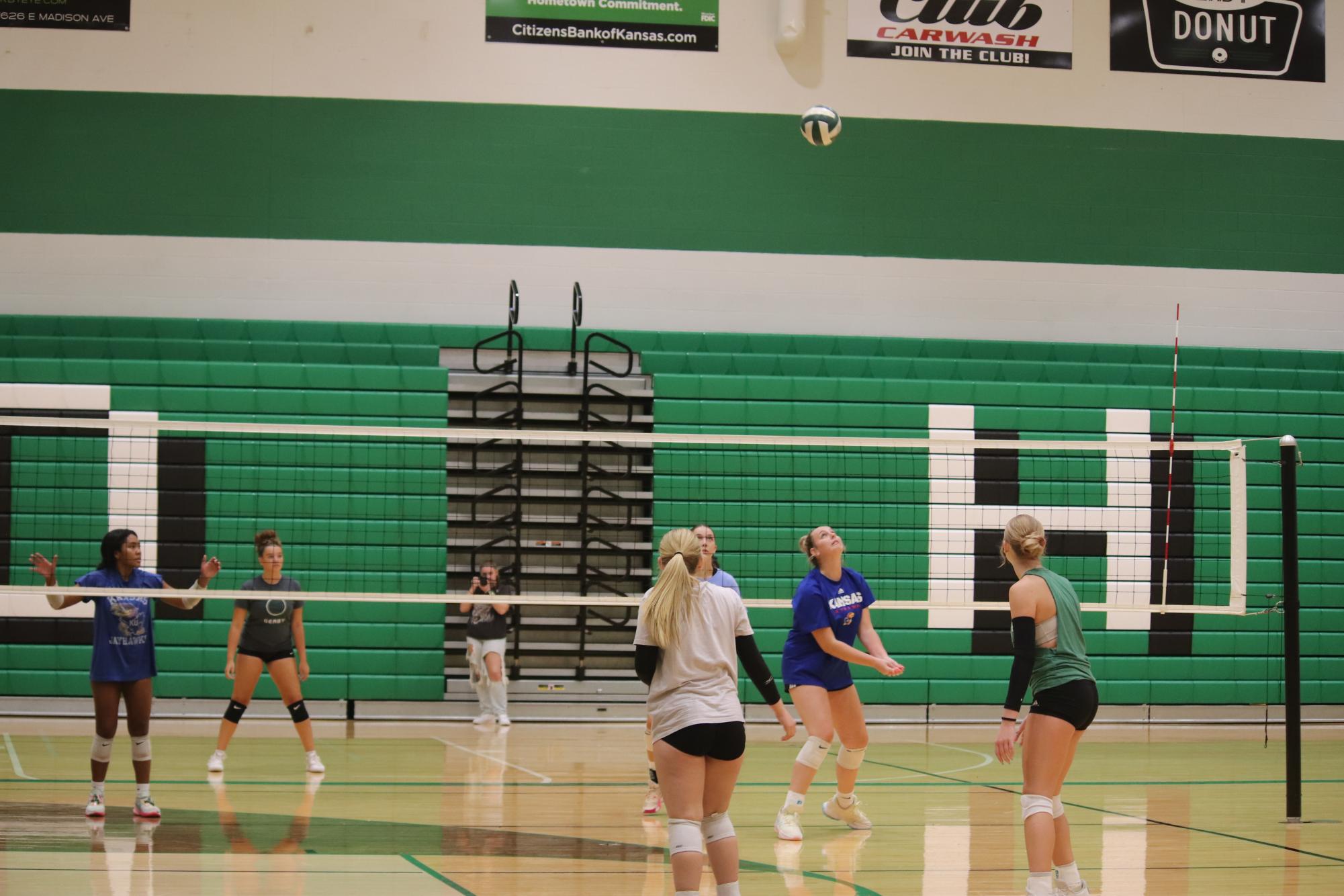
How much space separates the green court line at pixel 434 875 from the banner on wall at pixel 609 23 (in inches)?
409

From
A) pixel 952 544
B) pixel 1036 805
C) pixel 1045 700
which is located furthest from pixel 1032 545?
pixel 952 544

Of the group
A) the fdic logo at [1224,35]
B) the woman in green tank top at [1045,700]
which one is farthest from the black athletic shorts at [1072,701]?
the fdic logo at [1224,35]

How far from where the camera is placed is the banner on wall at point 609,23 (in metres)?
14.8

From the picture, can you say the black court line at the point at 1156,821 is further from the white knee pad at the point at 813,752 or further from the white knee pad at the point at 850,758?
the white knee pad at the point at 813,752

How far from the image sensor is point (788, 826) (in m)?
7.43

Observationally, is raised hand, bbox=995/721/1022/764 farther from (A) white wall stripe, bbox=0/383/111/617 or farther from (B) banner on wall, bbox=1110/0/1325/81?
(B) banner on wall, bbox=1110/0/1325/81

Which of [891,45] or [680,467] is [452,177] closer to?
[680,467]

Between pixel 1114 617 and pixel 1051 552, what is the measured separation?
1.08m

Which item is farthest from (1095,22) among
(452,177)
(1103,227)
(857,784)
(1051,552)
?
(857,784)

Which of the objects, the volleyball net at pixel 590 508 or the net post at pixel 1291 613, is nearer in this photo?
the net post at pixel 1291 613

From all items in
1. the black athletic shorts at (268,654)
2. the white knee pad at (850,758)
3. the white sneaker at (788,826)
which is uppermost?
the black athletic shorts at (268,654)

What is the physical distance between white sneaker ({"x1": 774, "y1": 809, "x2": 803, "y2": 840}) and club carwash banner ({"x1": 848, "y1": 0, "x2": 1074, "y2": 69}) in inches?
403

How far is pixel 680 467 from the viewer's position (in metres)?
13.6

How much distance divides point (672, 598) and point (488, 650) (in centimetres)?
782
